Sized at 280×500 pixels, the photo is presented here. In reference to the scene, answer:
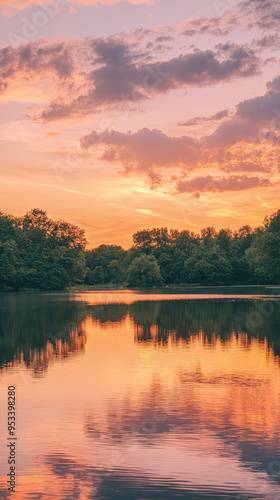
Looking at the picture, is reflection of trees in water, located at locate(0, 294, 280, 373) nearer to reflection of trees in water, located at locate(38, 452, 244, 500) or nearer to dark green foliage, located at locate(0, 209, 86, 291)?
reflection of trees in water, located at locate(38, 452, 244, 500)

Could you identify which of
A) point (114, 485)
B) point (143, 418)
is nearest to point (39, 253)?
point (143, 418)

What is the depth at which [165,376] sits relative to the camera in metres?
27.3

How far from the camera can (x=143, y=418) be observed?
1920cm

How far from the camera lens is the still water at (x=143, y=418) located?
44.3 ft

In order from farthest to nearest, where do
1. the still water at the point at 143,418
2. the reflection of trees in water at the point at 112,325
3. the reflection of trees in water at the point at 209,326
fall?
the reflection of trees in water at the point at 209,326 → the reflection of trees in water at the point at 112,325 → the still water at the point at 143,418

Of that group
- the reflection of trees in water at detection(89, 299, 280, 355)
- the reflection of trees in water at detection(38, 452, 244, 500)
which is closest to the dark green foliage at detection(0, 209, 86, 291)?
the reflection of trees in water at detection(89, 299, 280, 355)

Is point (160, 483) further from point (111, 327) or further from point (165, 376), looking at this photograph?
point (111, 327)

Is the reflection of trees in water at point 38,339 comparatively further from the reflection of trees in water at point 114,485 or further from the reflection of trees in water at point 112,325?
the reflection of trees in water at point 114,485

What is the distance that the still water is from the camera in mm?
13508

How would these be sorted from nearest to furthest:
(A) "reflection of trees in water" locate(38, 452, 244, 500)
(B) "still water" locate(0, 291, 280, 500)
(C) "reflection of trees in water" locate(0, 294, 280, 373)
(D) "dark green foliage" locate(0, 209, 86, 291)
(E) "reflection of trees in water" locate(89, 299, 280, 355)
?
(A) "reflection of trees in water" locate(38, 452, 244, 500)
(B) "still water" locate(0, 291, 280, 500)
(C) "reflection of trees in water" locate(0, 294, 280, 373)
(E) "reflection of trees in water" locate(89, 299, 280, 355)
(D) "dark green foliage" locate(0, 209, 86, 291)

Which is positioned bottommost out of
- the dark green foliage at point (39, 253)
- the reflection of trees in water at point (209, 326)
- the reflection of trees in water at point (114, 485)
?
the reflection of trees in water at point (114, 485)

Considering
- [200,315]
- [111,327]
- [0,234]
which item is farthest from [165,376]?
[0,234]

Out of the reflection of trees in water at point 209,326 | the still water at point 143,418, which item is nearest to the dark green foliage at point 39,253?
the reflection of trees in water at point 209,326

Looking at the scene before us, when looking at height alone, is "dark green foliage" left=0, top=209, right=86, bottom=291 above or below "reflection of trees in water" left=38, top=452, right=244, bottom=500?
above
